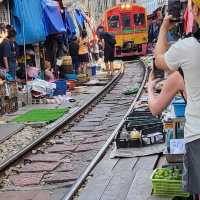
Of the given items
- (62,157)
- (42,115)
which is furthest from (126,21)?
(62,157)

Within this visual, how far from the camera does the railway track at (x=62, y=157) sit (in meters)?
7.80

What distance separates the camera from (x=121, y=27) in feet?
121

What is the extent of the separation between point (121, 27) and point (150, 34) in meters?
5.38

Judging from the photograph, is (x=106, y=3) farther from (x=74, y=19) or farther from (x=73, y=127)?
(x=73, y=127)

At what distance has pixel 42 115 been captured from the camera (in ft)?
47.0

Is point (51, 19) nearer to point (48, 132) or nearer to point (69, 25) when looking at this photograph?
point (69, 25)

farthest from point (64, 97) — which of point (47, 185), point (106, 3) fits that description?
point (106, 3)

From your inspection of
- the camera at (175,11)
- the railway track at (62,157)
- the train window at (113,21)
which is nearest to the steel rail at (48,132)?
the railway track at (62,157)

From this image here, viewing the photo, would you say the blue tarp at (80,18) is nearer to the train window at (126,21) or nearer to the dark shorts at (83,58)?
the dark shorts at (83,58)

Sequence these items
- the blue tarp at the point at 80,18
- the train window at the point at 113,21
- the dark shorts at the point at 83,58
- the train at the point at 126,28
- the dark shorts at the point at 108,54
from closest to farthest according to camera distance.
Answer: the dark shorts at the point at 83,58 < the dark shorts at the point at 108,54 < the blue tarp at the point at 80,18 < the train at the point at 126,28 < the train window at the point at 113,21

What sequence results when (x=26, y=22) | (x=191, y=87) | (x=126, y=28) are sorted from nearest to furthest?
(x=191, y=87) → (x=26, y=22) → (x=126, y=28)

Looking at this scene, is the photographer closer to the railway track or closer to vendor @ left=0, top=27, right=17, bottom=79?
the railway track

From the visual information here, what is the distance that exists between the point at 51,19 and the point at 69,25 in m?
4.11

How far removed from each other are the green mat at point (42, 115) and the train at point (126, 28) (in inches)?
851
